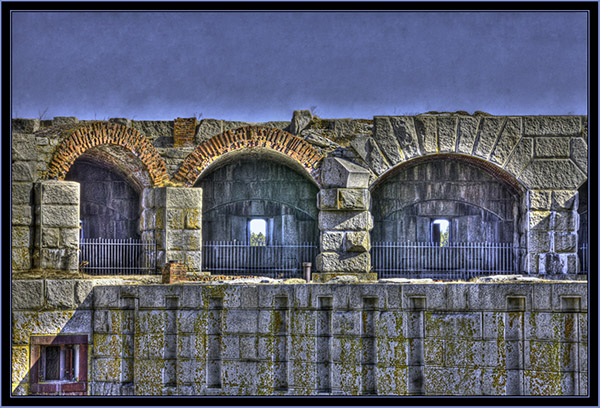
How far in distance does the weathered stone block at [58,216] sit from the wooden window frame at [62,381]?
2247 millimetres

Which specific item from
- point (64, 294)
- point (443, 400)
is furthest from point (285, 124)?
point (443, 400)

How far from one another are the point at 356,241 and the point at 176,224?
142 inches

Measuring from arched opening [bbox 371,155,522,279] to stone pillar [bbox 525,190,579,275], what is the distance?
111 centimetres

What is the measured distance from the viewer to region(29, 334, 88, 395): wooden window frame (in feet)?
36.5

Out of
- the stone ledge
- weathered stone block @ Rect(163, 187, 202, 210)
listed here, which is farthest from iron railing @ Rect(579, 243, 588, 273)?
weathered stone block @ Rect(163, 187, 202, 210)

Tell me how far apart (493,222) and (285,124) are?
17.5 ft

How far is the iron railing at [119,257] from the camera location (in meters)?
14.0

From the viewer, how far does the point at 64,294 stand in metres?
11.4

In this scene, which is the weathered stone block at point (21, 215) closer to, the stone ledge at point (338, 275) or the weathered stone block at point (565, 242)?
the stone ledge at point (338, 275)

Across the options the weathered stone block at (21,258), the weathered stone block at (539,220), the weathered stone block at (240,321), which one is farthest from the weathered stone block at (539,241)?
the weathered stone block at (21,258)

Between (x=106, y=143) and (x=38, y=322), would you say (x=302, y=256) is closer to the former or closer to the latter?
(x=106, y=143)

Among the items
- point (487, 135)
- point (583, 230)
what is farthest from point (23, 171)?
point (583, 230)

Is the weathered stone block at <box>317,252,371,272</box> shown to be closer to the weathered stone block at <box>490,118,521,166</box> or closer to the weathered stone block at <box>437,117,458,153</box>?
the weathered stone block at <box>437,117,458,153</box>

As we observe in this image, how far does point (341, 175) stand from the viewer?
46.7ft
